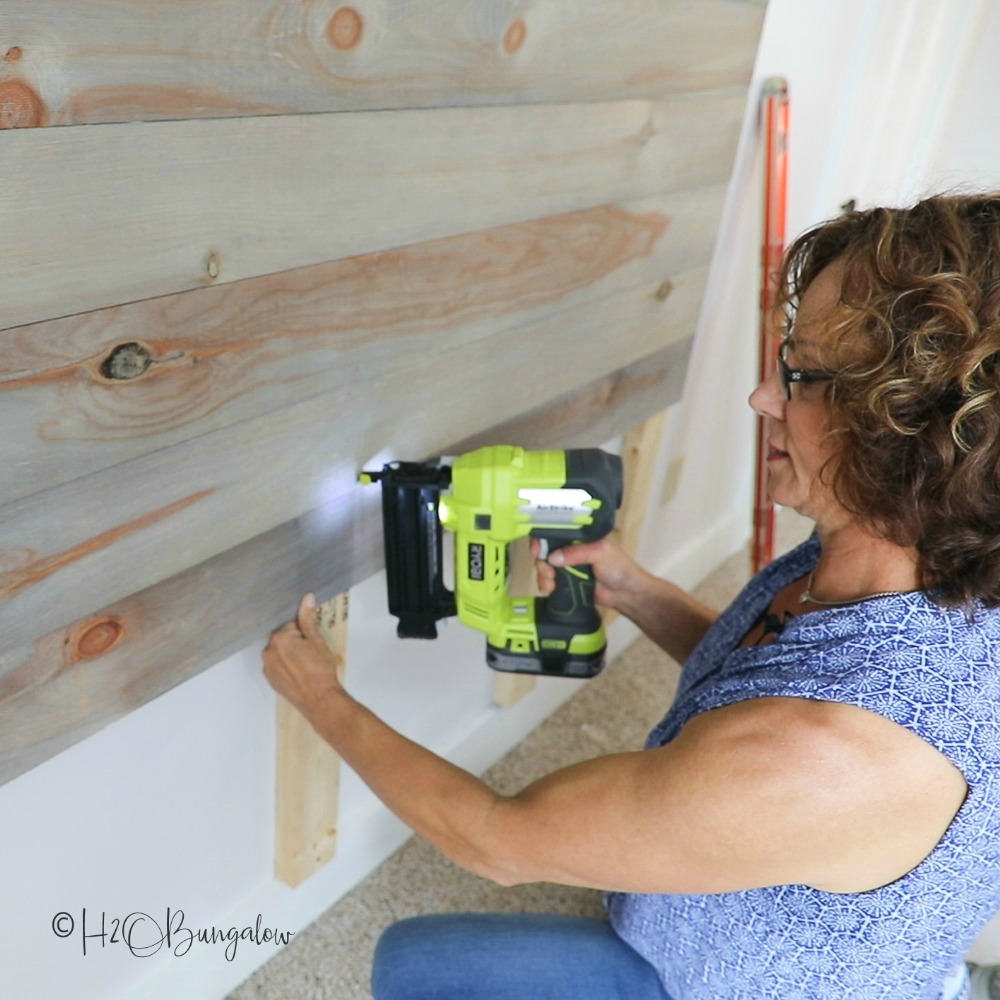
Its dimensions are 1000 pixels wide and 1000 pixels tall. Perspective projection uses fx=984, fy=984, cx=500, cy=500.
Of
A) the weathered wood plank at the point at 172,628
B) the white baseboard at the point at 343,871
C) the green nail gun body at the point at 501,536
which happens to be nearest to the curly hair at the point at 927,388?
the green nail gun body at the point at 501,536

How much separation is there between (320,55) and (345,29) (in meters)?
0.04

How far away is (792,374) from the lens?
0.96 metres

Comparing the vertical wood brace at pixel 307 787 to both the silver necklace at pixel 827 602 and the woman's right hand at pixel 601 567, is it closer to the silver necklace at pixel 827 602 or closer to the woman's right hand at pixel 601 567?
the woman's right hand at pixel 601 567

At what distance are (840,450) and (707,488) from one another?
1706 mm

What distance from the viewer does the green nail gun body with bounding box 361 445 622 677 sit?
116 cm

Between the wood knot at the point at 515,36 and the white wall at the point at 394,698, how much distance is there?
20.4 inches

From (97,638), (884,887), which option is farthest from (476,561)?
(884,887)

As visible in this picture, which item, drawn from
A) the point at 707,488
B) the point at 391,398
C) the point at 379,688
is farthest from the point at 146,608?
the point at 707,488

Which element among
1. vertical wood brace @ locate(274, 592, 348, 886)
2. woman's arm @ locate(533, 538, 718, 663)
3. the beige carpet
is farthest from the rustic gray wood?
the beige carpet

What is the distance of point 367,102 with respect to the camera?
94 cm

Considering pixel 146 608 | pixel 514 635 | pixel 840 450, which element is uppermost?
pixel 840 450

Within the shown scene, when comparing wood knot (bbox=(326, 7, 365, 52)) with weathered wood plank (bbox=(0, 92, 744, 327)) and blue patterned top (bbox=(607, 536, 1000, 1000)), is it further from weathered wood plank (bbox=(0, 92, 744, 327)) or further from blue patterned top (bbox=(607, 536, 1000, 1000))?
blue patterned top (bbox=(607, 536, 1000, 1000))

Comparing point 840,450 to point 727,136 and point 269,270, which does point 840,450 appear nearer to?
point 269,270

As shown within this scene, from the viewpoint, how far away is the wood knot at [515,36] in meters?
1.07
